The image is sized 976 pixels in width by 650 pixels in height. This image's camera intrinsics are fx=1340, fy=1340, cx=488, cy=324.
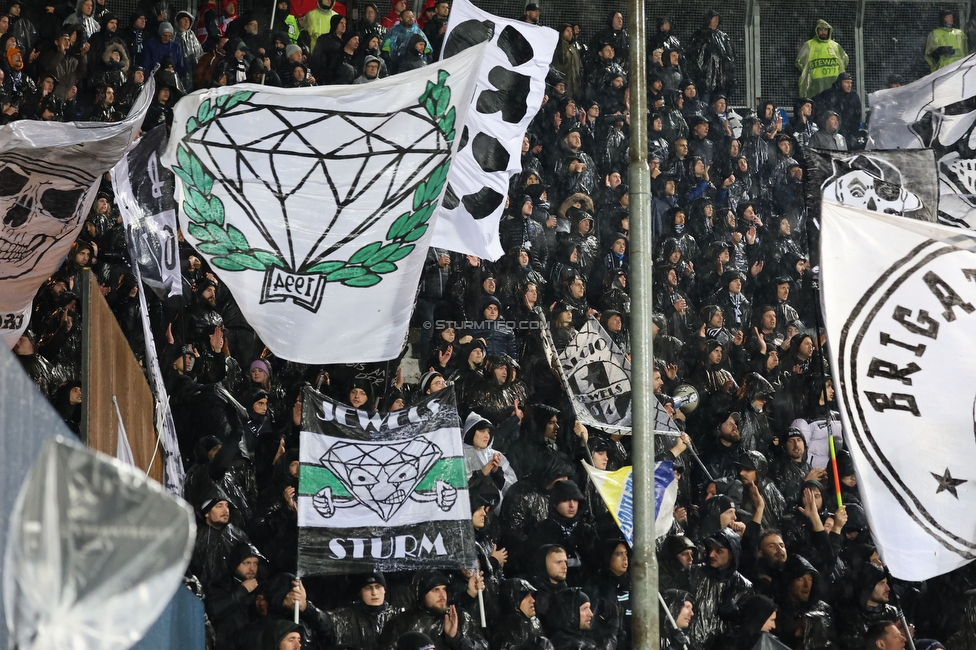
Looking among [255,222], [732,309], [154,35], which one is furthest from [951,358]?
[154,35]

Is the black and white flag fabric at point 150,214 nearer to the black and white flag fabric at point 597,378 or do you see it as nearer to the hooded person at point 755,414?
the black and white flag fabric at point 597,378

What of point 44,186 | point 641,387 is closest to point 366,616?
point 641,387

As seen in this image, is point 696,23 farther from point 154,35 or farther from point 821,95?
point 154,35

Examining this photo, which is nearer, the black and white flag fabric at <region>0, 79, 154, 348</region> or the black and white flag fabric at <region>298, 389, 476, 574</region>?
the black and white flag fabric at <region>0, 79, 154, 348</region>

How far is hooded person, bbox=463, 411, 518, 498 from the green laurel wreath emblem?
9.58 ft

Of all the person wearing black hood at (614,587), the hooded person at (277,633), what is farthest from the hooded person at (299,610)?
the person wearing black hood at (614,587)

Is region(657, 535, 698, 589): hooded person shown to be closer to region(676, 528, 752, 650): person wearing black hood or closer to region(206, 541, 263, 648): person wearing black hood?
region(676, 528, 752, 650): person wearing black hood

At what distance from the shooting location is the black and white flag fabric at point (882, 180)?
29.3ft

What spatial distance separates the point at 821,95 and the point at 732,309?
5.50 meters

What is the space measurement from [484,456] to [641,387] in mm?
3935

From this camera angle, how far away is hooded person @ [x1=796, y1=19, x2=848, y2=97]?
18.4 metres

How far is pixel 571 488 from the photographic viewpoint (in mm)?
10148

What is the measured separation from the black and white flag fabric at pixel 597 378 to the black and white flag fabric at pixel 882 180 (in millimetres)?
2555

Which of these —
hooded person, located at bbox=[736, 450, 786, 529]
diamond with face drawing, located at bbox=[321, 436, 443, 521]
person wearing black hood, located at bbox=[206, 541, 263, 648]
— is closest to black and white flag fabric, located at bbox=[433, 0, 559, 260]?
diamond with face drawing, located at bbox=[321, 436, 443, 521]
